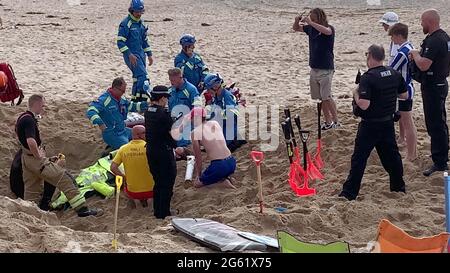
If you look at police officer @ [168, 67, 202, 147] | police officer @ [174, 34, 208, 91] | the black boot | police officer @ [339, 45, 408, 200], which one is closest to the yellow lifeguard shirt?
the black boot

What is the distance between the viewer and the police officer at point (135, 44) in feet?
37.9

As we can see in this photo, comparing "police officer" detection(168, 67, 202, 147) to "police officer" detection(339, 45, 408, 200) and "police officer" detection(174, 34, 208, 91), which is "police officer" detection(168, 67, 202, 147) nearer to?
"police officer" detection(174, 34, 208, 91)

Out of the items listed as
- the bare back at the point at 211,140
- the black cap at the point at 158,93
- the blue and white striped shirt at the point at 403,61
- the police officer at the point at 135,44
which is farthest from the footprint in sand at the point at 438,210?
the police officer at the point at 135,44

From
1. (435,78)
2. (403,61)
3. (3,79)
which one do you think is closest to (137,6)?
(3,79)

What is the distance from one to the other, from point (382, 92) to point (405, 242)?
7.43 feet

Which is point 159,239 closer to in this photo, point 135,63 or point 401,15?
point 135,63

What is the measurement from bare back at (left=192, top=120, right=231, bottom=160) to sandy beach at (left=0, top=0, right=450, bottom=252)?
417 mm

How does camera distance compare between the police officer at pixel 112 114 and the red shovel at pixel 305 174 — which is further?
the police officer at pixel 112 114

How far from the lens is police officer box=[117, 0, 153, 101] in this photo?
455 inches

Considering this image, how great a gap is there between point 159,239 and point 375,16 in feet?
52.3

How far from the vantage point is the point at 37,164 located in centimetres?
889

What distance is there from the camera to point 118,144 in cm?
1030

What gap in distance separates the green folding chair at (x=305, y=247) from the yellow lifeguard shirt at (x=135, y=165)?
2.95 metres

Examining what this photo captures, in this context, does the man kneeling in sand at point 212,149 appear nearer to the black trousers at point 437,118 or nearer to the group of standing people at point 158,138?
the group of standing people at point 158,138
